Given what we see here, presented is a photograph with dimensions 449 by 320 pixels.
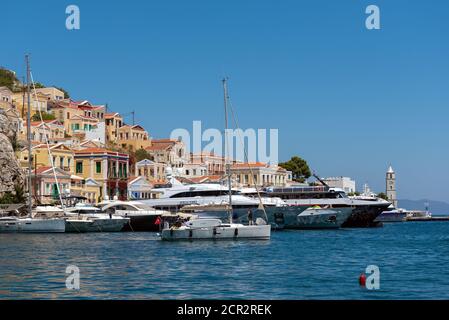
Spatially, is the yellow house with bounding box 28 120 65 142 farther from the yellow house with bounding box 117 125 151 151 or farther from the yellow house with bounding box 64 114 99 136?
the yellow house with bounding box 117 125 151 151

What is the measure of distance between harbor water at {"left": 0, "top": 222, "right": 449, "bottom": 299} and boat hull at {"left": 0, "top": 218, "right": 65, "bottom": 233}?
52.6 ft

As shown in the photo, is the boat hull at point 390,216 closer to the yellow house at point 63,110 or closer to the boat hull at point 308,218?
the yellow house at point 63,110

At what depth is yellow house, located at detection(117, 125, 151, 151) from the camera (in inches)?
5507

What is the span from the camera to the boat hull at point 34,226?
6425 cm

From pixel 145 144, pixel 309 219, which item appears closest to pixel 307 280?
pixel 309 219

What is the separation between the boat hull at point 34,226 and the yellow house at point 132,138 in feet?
241

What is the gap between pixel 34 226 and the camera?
64.3m

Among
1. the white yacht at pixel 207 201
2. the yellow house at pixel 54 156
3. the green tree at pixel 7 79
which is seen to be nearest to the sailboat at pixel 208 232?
the white yacht at pixel 207 201

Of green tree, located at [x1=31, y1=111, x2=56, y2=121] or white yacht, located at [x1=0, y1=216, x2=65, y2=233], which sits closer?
white yacht, located at [x1=0, y1=216, x2=65, y2=233]

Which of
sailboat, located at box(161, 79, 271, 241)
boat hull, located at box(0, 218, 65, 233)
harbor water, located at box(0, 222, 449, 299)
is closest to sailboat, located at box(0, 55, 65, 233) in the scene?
boat hull, located at box(0, 218, 65, 233)

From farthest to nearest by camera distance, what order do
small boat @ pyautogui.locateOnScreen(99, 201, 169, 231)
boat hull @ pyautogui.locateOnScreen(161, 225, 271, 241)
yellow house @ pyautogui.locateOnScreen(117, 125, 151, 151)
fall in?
yellow house @ pyautogui.locateOnScreen(117, 125, 151, 151), small boat @ pyautogui.locateOnScreen(99, 201, 169, 231), boat hull @ pyautogui.locateOnScreen(161, 225, 271, 241)

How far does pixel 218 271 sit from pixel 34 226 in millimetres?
37898
